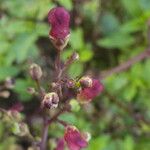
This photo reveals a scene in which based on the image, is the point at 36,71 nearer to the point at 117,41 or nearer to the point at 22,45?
the point at 22,45

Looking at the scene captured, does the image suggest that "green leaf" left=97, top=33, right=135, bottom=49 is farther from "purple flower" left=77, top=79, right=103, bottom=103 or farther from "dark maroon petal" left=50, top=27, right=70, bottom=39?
"dark maroon petal" left=50, top=27, right=70, bottom=39

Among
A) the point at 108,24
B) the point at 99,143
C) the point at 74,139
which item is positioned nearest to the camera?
the point at 74,139

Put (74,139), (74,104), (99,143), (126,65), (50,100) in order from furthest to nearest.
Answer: (126,65), (99,143), (74,104), (74,139), (50,100)

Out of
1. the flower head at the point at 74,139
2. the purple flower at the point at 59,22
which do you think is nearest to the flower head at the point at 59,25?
the purple flower at the point at 59,22

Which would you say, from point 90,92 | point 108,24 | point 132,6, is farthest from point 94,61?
point 90,92

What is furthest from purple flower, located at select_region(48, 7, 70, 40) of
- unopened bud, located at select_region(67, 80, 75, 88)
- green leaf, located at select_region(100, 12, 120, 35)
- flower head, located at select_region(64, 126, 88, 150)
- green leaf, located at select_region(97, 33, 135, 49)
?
green leaf, located at select_region(100, 12, 120, 35)

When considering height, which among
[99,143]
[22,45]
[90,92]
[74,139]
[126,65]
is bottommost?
[74,139]

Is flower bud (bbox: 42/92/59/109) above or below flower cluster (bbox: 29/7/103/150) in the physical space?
below
